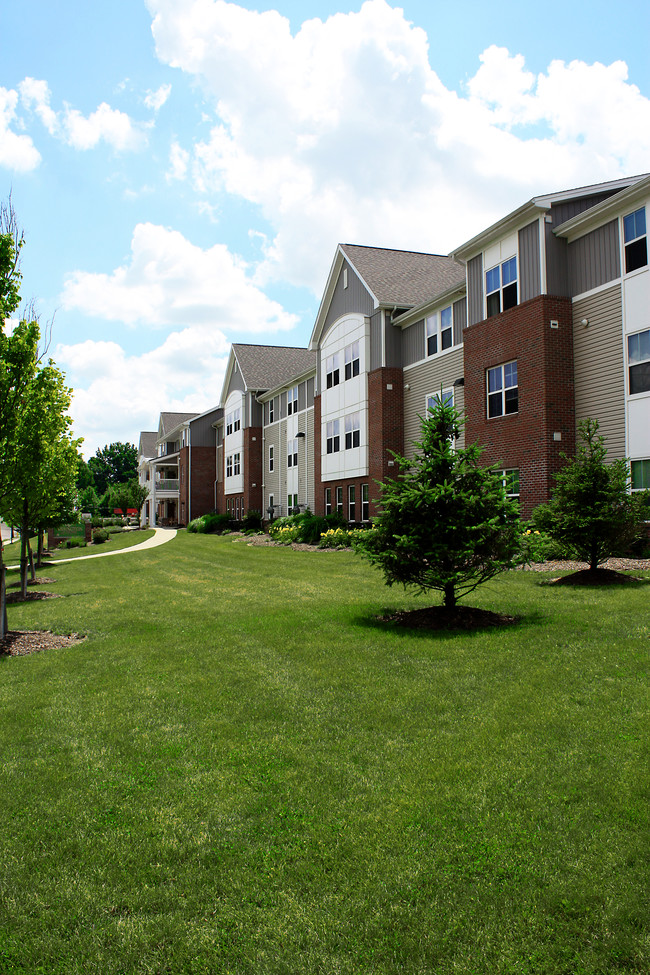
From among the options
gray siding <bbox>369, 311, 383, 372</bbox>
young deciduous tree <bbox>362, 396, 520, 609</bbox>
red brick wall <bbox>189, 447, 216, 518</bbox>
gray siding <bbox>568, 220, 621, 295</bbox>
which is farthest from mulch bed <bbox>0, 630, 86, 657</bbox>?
red brick wall <bbox>189, 447, 216, 518</bbox>

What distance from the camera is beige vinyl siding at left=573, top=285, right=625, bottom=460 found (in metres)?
16.2

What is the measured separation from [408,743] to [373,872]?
162cm

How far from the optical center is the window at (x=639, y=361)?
15602 mm

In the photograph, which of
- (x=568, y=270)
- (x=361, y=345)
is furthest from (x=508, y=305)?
(x=361, y=345)

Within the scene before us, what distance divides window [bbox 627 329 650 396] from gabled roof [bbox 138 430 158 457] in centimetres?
6697

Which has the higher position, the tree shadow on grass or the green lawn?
the tree shadow on grass

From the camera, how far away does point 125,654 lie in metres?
8.22

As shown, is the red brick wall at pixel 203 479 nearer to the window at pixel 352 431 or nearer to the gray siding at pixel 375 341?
the window at pixel 352 431

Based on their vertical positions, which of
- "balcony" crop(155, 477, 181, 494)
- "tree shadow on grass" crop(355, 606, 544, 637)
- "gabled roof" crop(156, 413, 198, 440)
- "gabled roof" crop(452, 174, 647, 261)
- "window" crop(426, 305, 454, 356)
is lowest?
"tree shadow on grass" crop(355, 606, 544, 637)

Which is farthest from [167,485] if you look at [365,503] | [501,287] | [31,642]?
[31,642]

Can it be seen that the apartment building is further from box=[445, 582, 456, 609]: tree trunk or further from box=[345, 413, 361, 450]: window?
box=[445, 582, 456, 609]: tree trunk

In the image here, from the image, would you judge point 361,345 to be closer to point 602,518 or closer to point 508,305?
point 508,305

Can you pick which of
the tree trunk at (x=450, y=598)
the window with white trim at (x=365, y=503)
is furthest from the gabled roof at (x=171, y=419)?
the tree trunk at (x=450, y=598)

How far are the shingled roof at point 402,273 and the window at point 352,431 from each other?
5.07 meters
